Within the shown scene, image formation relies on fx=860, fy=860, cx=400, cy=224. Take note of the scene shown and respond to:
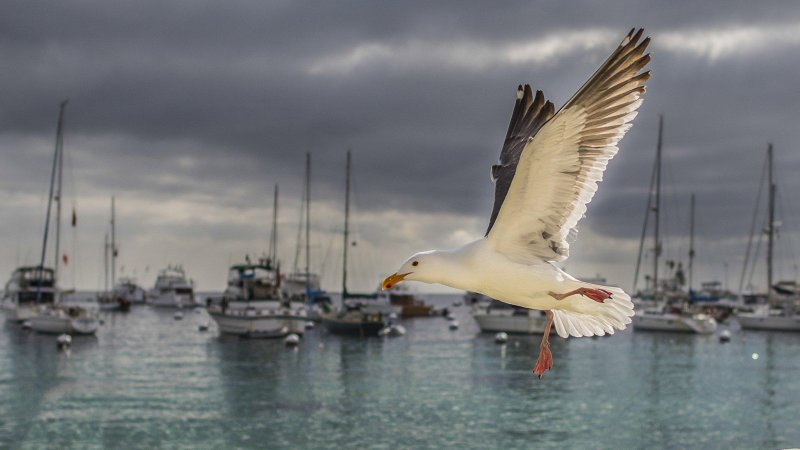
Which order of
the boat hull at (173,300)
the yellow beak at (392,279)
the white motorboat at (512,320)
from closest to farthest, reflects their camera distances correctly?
the yellow beak at (392,279) < the white motorboat at (512,320) < the boat hull at (173,300)

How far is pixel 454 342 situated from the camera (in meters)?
59.2

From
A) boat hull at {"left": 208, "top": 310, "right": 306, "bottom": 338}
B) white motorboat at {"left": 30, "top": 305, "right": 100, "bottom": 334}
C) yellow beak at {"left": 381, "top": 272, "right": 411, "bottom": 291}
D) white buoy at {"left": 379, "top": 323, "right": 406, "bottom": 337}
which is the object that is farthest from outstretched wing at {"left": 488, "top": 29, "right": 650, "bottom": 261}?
white buoy at {"left": 379, "top": 323, "right": 406, "bottom": 337}

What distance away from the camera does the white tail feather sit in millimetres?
5996

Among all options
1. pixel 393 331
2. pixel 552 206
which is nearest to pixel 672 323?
pixel 393 331

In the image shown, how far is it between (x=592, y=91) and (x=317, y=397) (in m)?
28.8

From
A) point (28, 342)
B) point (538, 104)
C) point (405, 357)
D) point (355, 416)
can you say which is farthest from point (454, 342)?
point (538, 104)

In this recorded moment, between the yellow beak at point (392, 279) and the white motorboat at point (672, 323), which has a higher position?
the yellow beak at point (392, 279)

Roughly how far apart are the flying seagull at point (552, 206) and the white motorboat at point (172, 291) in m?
120

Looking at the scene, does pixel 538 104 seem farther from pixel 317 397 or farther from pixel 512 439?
pixel 317 397

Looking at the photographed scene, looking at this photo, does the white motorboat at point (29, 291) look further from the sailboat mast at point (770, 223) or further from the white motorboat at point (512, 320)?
the sailboat mast at point (770, 223)

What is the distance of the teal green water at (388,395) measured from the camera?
1010 inches

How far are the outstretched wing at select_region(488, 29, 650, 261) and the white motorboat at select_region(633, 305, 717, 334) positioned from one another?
60051mm

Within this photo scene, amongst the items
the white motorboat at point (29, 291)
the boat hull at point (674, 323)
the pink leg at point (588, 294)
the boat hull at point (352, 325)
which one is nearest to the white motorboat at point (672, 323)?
the boat hull at point (674, 323)

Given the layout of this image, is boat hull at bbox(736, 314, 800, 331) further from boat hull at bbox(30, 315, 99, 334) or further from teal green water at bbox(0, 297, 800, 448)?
boat hull at bbox(30, 315, 99, 334)
